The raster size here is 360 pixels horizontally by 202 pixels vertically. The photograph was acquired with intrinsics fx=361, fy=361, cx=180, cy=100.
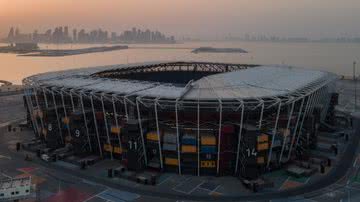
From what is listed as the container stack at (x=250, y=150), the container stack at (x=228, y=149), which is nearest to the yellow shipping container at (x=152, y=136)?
the container stack at (x=228, y=149)

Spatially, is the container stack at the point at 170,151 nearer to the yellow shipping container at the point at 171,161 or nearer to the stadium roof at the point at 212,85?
the yellow shipping container at the point at 171,161

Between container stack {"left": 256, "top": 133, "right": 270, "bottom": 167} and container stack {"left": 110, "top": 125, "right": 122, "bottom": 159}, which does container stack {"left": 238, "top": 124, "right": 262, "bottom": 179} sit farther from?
container stack {"left": 110, "top": 125, "right": 122, "bottom": 159}

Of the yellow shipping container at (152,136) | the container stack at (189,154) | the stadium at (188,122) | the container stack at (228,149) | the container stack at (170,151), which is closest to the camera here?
the container stack at (228,149)

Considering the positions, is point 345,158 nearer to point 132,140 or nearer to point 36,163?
point 132,140

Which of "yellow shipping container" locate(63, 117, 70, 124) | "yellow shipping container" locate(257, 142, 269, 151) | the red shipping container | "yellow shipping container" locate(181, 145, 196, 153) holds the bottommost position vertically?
"yellow shipping container" locate(181, 145, 196, 153)

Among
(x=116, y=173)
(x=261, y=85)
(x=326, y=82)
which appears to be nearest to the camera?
(x=116, y=173)

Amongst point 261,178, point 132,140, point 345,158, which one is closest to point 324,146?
point 345,158

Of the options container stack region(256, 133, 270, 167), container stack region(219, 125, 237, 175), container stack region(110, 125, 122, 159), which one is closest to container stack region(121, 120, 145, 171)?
container stack region(110, 125, 122, 159)

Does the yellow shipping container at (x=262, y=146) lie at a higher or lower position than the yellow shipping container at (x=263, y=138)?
lower
